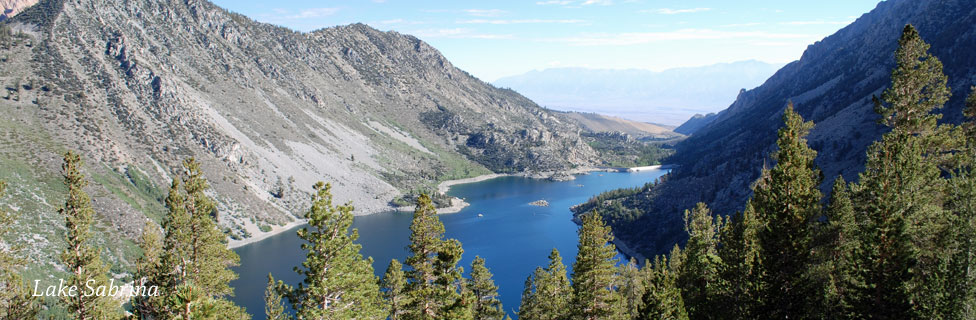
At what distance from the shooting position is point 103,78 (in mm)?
142500

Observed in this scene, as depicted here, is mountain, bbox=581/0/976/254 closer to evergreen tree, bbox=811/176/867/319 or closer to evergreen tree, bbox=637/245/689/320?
evergreen tree, bbox=811/176/867/319

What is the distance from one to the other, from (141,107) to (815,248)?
166 m

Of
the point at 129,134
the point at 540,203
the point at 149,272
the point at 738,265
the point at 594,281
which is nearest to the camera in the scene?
the point at 738,265

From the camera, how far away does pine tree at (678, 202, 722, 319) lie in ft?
96.0

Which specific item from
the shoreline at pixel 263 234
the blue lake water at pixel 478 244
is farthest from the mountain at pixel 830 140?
the shoreline at pixel 263 234

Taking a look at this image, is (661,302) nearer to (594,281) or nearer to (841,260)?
(594,281)

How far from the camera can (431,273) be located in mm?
25141

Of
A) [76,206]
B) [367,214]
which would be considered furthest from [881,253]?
[367,214]

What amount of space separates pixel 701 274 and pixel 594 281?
947cm

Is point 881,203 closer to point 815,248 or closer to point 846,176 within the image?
point 815,248

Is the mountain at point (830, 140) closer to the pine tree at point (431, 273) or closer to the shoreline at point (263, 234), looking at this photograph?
the pine tree at point (431, 273)

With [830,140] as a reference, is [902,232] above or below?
below

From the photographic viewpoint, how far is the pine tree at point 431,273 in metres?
23.5

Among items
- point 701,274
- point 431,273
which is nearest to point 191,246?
point 431,273
